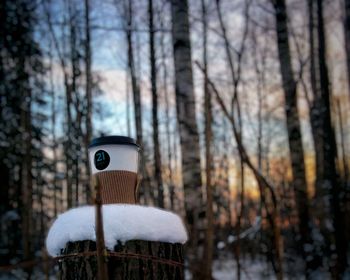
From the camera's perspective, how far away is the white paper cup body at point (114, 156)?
6.54ft

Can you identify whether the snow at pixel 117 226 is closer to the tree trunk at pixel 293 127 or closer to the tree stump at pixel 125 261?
the tree stump at pixel 125 261

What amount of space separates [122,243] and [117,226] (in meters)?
0.07

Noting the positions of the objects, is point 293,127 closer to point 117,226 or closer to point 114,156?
point 114,156

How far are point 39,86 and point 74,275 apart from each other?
14389mm

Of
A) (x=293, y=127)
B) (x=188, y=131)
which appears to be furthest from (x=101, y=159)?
(x=293, y=127)

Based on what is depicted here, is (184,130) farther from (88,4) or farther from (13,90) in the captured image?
(13,90)

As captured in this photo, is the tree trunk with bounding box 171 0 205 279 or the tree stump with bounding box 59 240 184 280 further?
the tree trunk with bounding box 171 0 205 279

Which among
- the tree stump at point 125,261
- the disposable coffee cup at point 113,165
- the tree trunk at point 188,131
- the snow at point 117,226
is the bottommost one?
the tree stump at point 125,261

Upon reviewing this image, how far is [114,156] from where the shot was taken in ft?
6.56

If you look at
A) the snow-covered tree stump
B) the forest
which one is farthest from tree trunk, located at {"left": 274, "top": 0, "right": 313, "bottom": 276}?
the snow-covered tree stump

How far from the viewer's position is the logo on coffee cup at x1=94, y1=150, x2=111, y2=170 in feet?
6.56

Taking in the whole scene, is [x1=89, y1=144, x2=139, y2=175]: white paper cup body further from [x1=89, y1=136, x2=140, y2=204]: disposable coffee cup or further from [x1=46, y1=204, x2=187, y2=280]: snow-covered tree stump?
[x1=46, y1=204, x2=187, y2=280]: snow-covered tree stump

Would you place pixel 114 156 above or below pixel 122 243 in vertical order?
above

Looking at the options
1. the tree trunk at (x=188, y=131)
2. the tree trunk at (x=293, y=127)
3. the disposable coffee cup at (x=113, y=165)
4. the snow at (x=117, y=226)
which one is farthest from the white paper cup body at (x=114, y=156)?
the tree trunk at (x=293, y=127)
